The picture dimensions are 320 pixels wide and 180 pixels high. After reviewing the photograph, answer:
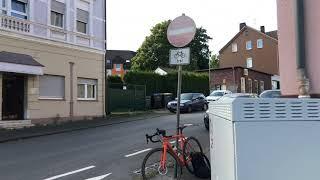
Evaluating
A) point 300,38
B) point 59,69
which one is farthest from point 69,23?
point 300,38

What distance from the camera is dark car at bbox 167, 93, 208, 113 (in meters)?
34.9

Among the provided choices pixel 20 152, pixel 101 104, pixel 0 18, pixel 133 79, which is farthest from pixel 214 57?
pixel 20 152

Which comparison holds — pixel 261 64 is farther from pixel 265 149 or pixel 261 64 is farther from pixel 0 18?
pixel 265 149

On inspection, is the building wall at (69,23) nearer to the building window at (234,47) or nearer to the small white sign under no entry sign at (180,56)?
the small white sign under no entry sign at (180,56)

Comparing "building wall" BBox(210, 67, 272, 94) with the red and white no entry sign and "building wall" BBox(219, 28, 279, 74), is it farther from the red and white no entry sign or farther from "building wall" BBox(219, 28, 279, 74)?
the red and white no entry sign

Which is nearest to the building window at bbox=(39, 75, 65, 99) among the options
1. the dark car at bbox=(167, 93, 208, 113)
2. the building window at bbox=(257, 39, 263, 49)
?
the dark car at bbox=(167, 93, 208, 113)

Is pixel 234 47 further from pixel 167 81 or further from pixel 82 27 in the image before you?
pixel 82 27

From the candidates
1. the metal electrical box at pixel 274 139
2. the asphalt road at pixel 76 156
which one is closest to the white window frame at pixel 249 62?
the asphalt road at pixel 76 156

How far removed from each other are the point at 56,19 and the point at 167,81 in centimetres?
2068

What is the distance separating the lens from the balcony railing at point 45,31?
22453 mm

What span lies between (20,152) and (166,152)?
7.23 metres

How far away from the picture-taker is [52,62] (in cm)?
2552

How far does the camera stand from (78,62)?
91.4ft

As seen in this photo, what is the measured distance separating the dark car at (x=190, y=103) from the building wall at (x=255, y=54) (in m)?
37.7
